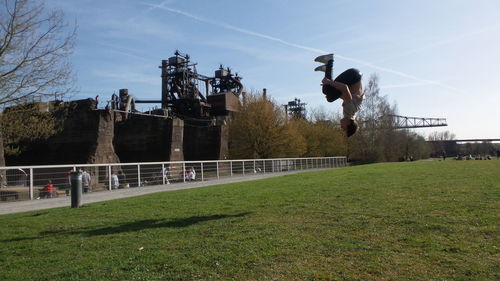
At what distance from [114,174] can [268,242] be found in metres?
13.9

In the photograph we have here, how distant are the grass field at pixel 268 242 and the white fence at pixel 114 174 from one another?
A: 156 inches

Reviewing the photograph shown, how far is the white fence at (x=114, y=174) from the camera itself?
13.0 metres

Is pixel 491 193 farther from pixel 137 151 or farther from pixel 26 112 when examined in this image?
pixel 137 151

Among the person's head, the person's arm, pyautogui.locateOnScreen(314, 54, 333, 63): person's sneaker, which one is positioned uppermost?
pyautogui.locateOnScreen(314, 54, 333, 63): person's sneaker

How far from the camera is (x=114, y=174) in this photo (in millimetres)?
17891

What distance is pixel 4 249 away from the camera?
6059 millimetres

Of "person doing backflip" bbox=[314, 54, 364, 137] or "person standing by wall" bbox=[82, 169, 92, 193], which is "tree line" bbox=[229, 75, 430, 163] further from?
"person doing backflip" bbox=[314, 54, 364, 137]

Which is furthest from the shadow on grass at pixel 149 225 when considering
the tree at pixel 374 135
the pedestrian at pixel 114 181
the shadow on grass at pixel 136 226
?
the tree at pixel 374 135

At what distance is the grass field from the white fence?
156 inches

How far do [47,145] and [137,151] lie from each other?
27.4 ft

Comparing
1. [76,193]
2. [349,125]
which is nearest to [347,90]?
[349,125]

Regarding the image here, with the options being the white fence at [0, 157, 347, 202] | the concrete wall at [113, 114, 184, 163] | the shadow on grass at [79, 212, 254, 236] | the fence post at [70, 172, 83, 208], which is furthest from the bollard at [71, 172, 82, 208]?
the concrete wall at [113, 114, 184, 163]

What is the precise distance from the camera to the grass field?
4418mm

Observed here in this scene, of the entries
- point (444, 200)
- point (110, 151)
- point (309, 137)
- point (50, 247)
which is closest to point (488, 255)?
point (444, 200)
